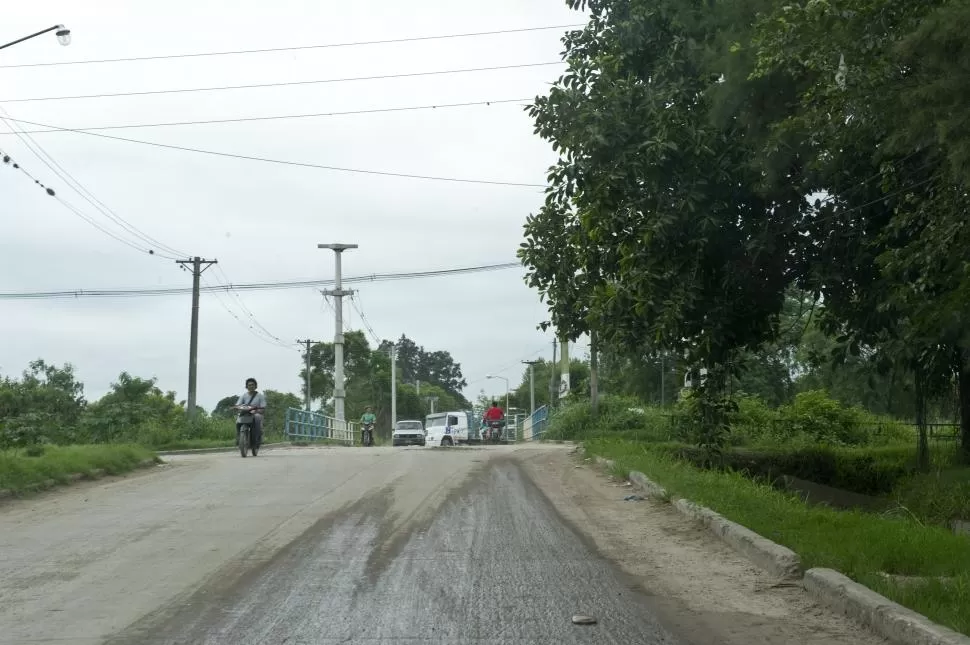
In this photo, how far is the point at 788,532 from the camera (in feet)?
29.3

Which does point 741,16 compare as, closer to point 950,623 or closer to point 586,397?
point 950,623

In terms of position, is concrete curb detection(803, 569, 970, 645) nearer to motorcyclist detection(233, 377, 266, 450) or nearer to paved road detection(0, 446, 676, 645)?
paved road detection(0, 446, 676, 645)

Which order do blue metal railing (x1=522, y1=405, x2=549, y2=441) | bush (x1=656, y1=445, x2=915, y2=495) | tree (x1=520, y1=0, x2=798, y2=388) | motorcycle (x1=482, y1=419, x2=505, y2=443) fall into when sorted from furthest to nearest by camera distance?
motorcycle (x1=482, y1=419, x2=505, y2=443) → blue metal railing (x1=522, y1=405, x2=549, y2=441) → bush (x1=656, y1=445, x2=915, y2=495) → tree (x1=520, y1=0, x2=798, y2=388)

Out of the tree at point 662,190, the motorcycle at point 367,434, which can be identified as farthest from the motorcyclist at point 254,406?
the motorcycle at point 367,434

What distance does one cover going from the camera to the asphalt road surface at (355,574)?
594cm

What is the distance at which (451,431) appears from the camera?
54781mm

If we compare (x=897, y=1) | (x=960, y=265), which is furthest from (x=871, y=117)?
(x=960, y=265)

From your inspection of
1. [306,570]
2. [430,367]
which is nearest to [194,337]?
[306,570]

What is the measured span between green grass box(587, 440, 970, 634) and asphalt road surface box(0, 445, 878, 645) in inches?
19.2

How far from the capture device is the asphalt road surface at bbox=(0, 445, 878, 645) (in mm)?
5941

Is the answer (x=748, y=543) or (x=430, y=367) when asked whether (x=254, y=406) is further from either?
(x=430, y=367)

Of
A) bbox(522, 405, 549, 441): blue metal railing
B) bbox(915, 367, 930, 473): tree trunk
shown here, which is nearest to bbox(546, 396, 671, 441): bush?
bbox(522, 405, 549, 441): blue metal railing

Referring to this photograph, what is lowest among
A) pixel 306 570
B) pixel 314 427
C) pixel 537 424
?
pixel 306 570

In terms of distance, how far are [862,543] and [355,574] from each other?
13.6 feet
